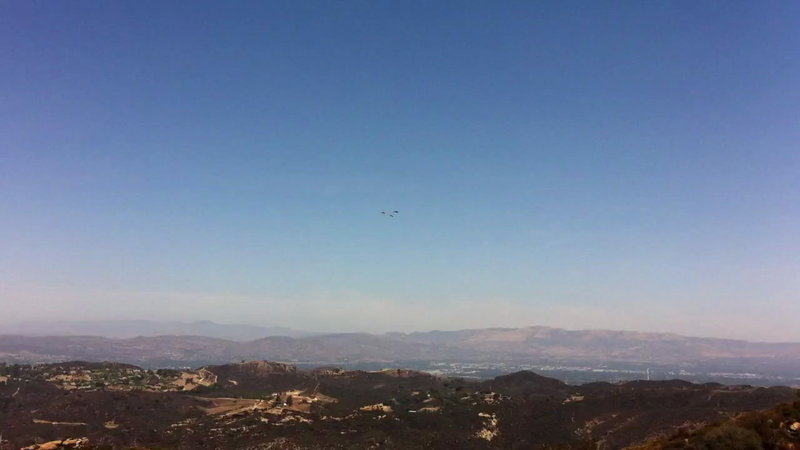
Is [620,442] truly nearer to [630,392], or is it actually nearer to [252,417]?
[630,392]

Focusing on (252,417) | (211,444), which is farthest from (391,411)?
(211,444)

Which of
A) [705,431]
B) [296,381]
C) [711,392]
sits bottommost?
[296,381]

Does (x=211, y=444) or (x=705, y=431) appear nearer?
(x=705, y=431)

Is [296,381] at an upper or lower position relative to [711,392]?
lower

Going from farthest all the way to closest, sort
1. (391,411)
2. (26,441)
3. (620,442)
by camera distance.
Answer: (391,411) → (26,441) → (620,442)

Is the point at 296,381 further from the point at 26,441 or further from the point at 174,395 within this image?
the point at 26,441

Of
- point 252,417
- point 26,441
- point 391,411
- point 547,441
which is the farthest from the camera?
point 391,411
